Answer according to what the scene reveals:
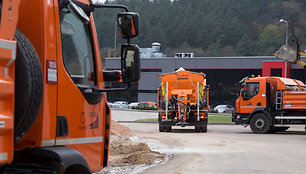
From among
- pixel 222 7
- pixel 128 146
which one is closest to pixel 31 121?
pixel 128 146

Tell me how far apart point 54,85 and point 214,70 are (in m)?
70.0

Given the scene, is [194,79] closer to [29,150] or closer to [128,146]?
[128,146]

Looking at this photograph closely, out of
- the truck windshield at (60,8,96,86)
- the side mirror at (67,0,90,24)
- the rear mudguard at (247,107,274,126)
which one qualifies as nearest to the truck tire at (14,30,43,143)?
the truck windshield at (60,8,96,86)

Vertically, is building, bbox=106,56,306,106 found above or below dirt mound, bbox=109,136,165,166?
above

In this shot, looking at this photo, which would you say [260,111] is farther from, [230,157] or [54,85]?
[54,85]

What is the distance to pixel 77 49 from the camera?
5.37 metres

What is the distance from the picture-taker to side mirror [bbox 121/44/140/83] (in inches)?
203

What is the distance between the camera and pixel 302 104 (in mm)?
23812

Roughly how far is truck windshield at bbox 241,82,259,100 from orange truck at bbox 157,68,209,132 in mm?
1908

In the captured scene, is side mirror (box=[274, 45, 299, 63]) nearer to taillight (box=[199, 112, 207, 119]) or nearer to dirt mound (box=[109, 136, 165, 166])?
taillight (box=[199, 112, 207, 119])

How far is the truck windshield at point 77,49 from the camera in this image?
16.8ft

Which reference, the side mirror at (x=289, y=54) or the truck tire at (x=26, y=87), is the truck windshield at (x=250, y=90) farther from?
the truck tire at (x=26, y=87)

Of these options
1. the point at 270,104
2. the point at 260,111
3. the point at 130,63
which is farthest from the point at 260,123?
the point at 130,63

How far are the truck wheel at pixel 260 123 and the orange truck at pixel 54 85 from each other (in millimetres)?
19461
